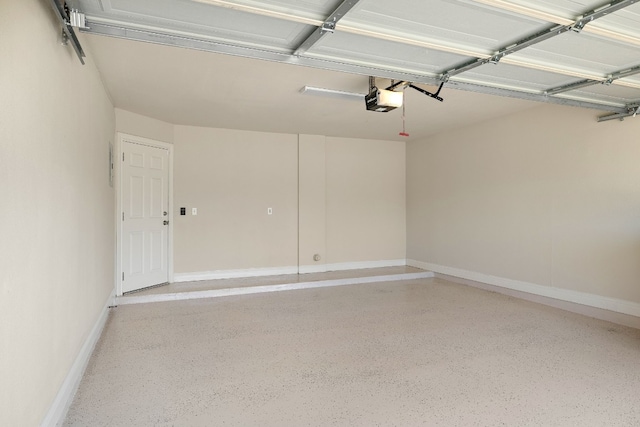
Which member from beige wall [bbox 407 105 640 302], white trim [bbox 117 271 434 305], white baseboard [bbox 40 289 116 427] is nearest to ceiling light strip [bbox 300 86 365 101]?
beige wall [bbox 407 105 640 302]

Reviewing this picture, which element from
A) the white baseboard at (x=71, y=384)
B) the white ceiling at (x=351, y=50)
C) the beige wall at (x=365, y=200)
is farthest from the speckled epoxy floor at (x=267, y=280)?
the white ceiling at (x=351, y=50)

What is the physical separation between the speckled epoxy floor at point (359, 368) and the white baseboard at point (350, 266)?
1983 millimetres

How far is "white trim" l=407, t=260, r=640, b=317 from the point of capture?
13.3 feet

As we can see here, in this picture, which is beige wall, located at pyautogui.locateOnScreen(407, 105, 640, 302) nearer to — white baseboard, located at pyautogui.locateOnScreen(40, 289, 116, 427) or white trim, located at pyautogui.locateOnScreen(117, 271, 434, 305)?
white trim, located at pyautogui.locateOnScreen(117, 271, 434, 305)

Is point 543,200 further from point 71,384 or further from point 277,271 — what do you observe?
point 71,384

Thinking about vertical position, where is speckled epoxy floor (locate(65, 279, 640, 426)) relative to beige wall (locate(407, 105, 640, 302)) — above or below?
below

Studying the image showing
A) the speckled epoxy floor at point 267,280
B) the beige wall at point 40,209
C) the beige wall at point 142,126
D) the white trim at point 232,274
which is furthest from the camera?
the white trim at point 232,274

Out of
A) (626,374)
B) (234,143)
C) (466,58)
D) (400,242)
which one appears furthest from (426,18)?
(400,242)

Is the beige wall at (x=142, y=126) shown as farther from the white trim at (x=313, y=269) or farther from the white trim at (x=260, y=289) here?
the white trim at (x=313, y=269)

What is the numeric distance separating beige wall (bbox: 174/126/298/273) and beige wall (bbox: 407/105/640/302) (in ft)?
8.38

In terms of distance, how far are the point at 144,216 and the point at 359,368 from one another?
12.2 feet

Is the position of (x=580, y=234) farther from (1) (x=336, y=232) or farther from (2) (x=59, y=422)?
(2) (x=59, y=422)

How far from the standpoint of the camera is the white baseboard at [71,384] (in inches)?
82.2

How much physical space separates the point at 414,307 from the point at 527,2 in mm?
3502
